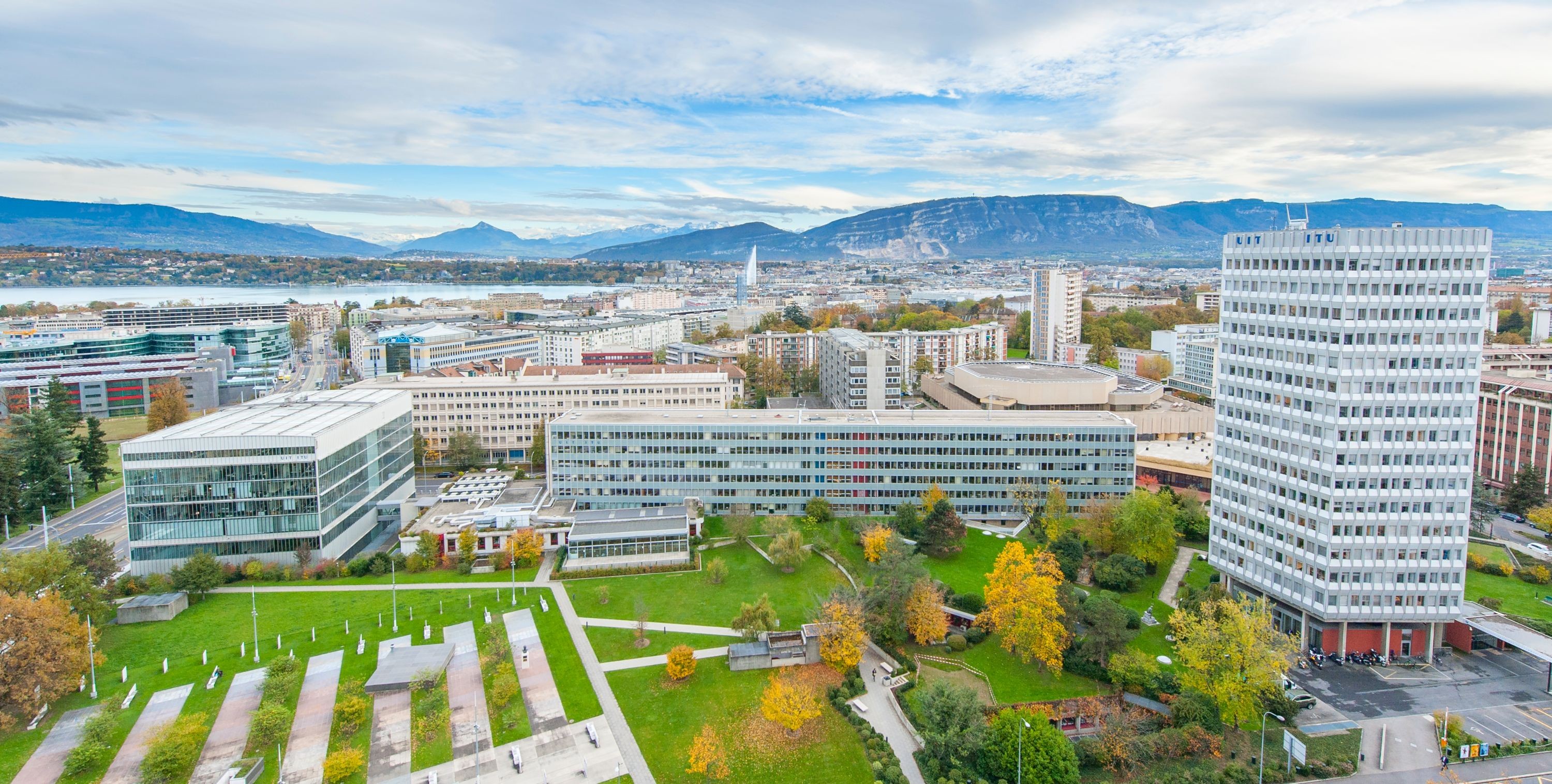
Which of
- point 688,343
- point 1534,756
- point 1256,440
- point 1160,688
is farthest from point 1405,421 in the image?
point 688,343

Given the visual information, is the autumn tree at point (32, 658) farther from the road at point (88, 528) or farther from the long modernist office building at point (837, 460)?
the long modernist office building at point (837, 460)

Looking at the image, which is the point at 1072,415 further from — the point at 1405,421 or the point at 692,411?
the point at 692,411

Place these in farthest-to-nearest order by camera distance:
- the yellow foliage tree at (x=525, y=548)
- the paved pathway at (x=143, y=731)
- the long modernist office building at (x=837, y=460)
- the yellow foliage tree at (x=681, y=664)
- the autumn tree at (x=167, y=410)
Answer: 1. the autumn tree at (x=167, y=410)
2. the long modernist office building at (x=837, y=460)
3. the yellow foliage tree at (x=525, y=548)
4. the yellow foliage tree at (x=681, y=664)
5. the paved pathway at (x=143, y=731)

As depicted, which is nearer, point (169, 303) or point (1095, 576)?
point (1095, 576)

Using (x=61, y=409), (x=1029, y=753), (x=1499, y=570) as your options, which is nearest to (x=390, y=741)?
(x=1029, y=753)

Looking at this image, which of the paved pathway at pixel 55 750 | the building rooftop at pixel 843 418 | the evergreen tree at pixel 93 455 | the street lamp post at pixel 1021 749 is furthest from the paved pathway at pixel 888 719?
the evergreen tree at pixel 93 455

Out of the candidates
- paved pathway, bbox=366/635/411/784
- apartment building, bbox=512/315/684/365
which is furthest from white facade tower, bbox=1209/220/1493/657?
apartment building, bbox=512/315/684/365
